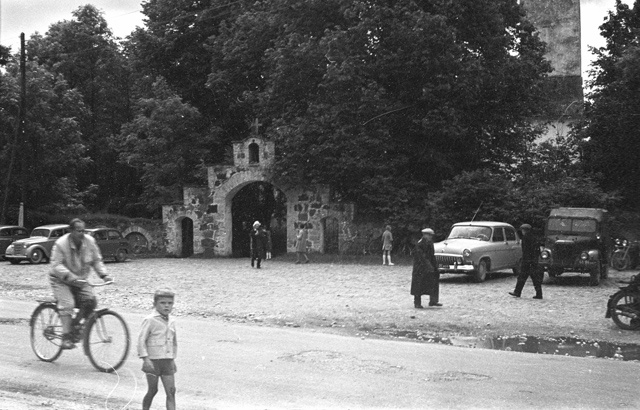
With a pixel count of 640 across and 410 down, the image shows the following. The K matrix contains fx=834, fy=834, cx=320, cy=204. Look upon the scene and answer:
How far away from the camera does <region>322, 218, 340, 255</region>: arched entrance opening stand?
133 ft

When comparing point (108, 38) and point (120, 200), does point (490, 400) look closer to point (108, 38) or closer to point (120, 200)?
point (120, 200)

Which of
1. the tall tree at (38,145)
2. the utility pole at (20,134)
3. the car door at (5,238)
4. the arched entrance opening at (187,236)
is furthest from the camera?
the arched entrance opening at (187,236)

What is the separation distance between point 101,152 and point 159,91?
13488mm

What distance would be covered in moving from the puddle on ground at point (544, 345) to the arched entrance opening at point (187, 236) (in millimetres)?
30953

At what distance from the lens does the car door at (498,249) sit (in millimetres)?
26062

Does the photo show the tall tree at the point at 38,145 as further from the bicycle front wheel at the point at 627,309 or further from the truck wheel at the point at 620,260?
the bicycle front wheel at the point at 627,309

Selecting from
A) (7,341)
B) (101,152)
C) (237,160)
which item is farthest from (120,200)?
(7,341)

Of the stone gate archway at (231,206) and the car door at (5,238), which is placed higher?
the stone gate archway at (231,206)

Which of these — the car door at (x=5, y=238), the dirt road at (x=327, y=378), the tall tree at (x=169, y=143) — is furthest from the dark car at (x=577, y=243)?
the car door at (x=5, y=238)

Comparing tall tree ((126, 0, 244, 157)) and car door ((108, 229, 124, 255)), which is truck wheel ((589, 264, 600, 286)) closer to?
car door ((108, 229, 124, 255))

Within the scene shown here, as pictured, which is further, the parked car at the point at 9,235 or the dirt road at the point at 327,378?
the parked car at the point at 9,235

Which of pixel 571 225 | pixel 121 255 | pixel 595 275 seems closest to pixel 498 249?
pixel 571 225

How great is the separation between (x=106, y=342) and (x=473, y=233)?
57.8 ft

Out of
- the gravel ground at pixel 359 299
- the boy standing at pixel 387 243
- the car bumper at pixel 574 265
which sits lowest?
the gravel ground at pixel 359 299
